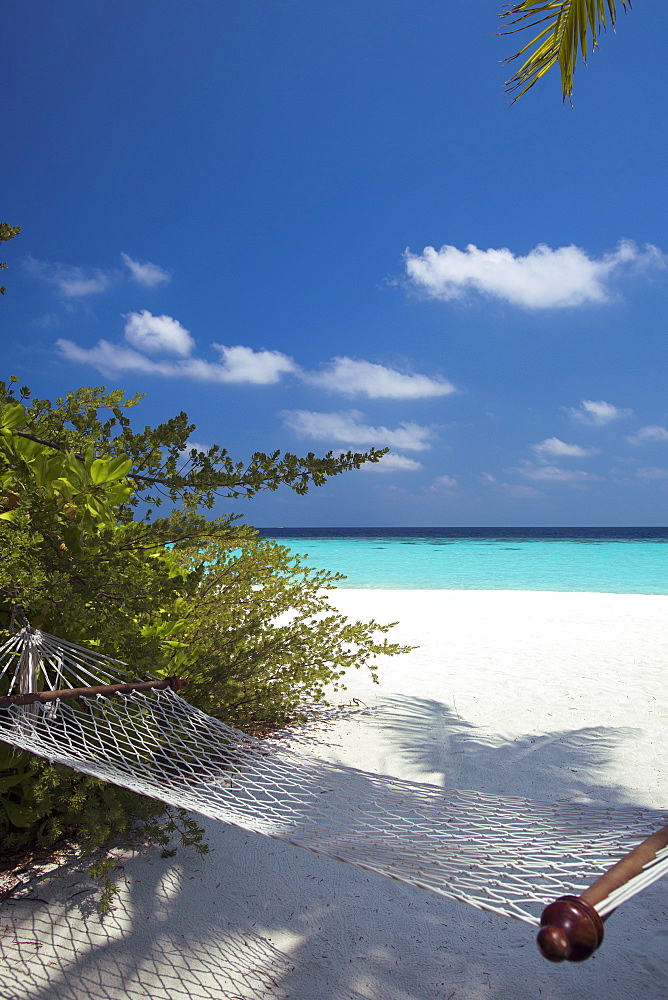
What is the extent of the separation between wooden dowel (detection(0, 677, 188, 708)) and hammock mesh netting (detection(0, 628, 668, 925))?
11mm

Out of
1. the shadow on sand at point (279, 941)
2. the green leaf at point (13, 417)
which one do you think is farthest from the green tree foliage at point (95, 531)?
the shadow on sand at point (279, 941)

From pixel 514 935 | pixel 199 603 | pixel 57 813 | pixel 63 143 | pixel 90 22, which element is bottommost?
pixel 514 935

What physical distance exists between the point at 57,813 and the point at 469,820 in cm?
128

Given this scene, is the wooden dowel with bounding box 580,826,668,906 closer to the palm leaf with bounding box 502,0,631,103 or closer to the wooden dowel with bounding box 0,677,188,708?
the wooden dowel with bounding box 0,677,188,708

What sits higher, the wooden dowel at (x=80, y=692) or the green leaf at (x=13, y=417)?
the green leaf at (x=13, y=417)

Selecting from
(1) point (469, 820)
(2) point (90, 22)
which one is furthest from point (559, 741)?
(2) point (90, 22)

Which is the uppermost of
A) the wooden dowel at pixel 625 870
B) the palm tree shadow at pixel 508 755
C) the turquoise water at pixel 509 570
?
the wooden dowel at pixel 625 870

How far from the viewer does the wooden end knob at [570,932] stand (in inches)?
27.7

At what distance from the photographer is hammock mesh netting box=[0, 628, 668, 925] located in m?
1.12

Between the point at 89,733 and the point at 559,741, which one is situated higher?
the point at 89,733

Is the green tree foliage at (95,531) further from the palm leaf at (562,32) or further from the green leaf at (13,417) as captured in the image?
the palm leaf at (562,32)

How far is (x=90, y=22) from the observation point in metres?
8.02

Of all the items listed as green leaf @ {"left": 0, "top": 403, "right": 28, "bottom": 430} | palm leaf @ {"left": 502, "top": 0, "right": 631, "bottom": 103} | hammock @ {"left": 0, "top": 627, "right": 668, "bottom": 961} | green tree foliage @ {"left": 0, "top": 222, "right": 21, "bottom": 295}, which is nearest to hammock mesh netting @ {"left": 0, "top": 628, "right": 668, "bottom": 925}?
hammock @ {"left": 0, "top": 627, "right": 668, "bottom": 961}

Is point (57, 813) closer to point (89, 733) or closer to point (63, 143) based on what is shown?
point (89, 733)
